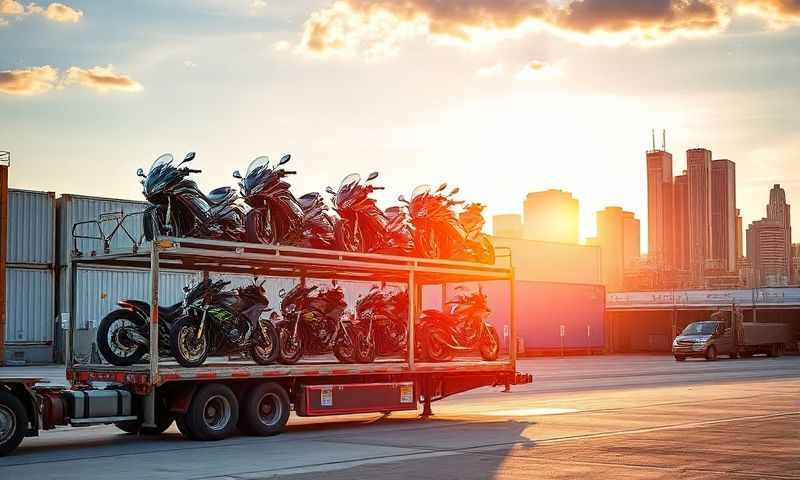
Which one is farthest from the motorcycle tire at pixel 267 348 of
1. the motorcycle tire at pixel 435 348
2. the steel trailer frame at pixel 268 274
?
the motorcycle tire at pixel 435 348

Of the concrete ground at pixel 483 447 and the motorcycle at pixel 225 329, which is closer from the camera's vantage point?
the concrete ground at pixel 483 447

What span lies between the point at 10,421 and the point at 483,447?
A: 6583mm

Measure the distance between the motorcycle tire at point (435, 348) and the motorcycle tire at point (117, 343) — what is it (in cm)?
618

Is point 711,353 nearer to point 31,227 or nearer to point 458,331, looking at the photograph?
point 31,227

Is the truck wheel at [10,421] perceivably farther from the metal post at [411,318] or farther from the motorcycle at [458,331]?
the motorcycle at [458,331]

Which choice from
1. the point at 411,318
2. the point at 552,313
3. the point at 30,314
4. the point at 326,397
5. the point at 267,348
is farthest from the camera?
the point at 552,313

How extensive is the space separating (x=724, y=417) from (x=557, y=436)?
500cm

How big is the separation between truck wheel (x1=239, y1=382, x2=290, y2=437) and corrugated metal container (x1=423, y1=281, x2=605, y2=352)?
139ft

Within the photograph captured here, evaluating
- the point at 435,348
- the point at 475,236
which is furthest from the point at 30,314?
the point at 435,348

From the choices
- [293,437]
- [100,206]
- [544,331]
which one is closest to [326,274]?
[293,437]

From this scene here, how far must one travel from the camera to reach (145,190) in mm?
16609

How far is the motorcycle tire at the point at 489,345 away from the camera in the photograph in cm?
2194

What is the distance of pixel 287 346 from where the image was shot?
18156 millimetres

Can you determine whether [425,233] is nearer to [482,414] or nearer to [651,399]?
[482,414]
